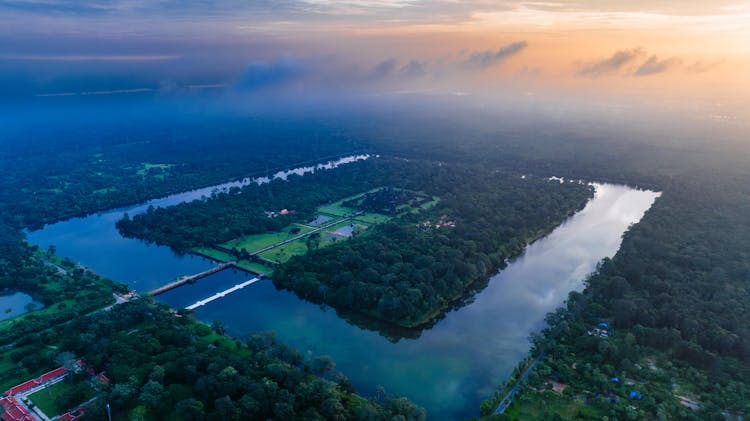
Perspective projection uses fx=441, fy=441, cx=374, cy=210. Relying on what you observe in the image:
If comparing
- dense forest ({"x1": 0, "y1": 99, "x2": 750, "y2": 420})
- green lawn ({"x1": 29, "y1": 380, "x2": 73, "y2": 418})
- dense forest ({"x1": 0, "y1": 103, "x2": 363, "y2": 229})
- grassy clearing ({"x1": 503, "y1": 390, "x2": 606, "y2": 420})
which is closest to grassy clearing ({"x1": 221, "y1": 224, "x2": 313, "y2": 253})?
dense forest ({"x1": 0, "y1": 99, "x2": 750, "y2": 420})

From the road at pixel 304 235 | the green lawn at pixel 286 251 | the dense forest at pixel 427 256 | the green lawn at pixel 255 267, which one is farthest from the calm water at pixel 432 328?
the road at pixel 304 235

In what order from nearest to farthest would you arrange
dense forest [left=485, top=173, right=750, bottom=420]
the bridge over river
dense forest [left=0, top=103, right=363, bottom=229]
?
dense forest [left=485, top=173, right=750, bottom=420] → the bridge over river → dense forest [left=0, top=103, right=363, bottom=229]

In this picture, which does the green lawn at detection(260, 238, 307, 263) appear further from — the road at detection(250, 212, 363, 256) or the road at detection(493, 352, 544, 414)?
the road at detection(493, 352, 544, 414)

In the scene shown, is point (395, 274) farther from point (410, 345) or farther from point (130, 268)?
point (130, 268)

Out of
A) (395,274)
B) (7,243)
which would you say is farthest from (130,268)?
(395,274)

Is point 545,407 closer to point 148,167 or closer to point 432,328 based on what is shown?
point 432,328

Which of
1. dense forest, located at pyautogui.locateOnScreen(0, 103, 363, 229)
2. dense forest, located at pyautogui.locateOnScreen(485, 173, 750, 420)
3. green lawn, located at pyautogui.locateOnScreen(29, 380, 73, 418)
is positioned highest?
dense forest, located at pyautogui.locateOnScreen(485, 173, 750, 420)

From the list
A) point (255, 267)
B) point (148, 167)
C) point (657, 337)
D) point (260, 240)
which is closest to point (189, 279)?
point (255, 267)

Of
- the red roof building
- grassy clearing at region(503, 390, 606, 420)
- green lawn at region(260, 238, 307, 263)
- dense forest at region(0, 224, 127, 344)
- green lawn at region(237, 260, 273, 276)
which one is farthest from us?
green lawn at region(260, 238, 307, 263)
